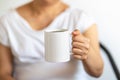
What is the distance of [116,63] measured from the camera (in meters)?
1.39

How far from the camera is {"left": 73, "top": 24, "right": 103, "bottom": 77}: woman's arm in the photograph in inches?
32.3

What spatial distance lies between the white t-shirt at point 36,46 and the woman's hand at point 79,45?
9.3 inches

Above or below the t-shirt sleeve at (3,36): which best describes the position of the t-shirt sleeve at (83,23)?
above

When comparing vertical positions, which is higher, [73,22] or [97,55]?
[73,22]

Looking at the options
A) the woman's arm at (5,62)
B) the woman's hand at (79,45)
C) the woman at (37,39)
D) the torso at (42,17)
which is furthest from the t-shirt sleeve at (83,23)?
the woman's arm at (5,62)

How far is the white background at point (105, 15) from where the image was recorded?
1.36m

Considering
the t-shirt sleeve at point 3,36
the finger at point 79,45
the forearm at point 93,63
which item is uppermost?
the t-shirt sleeve at point 3,36

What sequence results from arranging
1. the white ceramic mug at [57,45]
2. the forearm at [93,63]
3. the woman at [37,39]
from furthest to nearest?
the woman at [37,39] → the forearm at [93,63] → the white ceramic mug at [57,45]

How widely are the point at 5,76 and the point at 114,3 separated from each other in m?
0.69

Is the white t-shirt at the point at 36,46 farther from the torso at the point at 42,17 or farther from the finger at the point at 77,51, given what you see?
the finger at the point at 77,51

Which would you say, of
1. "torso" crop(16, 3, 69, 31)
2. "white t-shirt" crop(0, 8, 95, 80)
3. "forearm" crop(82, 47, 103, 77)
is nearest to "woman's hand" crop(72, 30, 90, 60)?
"forearm" crop(82, 47, 103, 77)

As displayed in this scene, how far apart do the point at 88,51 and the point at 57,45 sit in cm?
19

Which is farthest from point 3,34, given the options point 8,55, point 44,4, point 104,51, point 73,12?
point 104,51

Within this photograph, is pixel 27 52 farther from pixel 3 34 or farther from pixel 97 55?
pixel 97 55
